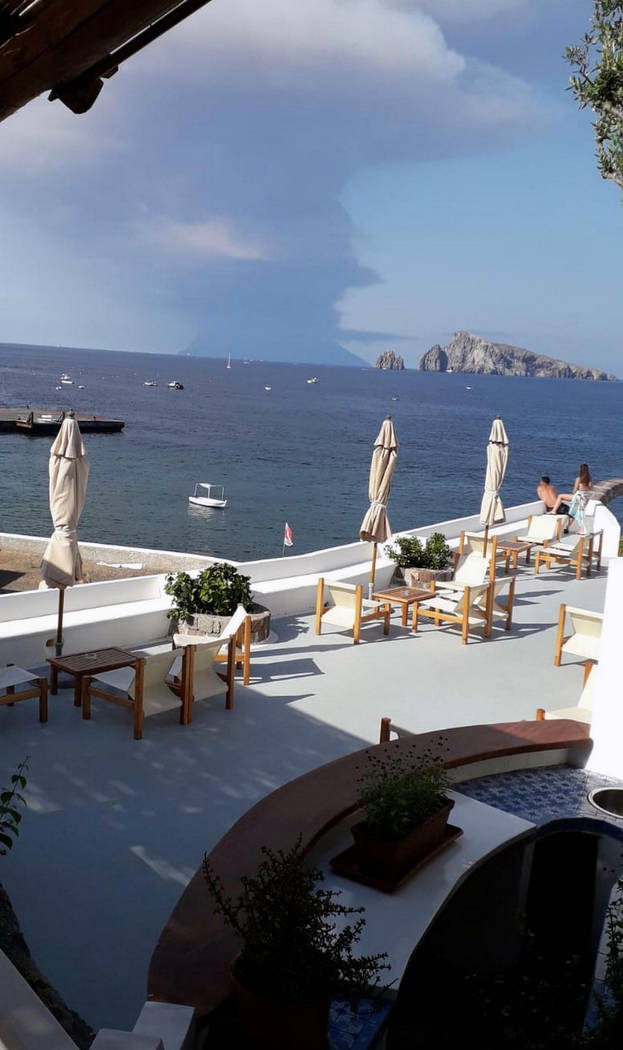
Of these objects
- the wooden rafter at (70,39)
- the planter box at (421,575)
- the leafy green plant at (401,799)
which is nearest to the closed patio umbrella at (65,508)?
the leafy green plant at (401,799)

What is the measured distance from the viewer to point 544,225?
148625 millimetres

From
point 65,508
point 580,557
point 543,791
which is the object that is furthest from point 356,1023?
point 580,557

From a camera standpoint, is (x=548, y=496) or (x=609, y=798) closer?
(x=609, y=798)

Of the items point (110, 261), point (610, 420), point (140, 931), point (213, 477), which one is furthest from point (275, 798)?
point (110, 261)

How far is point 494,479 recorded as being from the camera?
1194cm

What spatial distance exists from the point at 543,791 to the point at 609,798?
1.23 feet

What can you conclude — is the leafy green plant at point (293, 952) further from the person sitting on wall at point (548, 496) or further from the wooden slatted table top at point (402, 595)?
the person sitting on wall at point (548, 496)

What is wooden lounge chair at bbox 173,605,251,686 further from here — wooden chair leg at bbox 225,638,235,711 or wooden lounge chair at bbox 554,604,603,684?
wooden lounge chair at bbox 554,604,603,684

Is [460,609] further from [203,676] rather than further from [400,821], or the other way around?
[400,821]

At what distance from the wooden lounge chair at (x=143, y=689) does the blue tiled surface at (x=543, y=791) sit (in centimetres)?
243

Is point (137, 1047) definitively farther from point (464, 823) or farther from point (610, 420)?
point (610, 420)

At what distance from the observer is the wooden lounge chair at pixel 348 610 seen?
28.1ft

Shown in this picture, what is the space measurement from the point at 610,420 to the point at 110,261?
107 m

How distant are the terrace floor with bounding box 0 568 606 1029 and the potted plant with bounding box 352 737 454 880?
1.07 meters
